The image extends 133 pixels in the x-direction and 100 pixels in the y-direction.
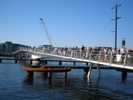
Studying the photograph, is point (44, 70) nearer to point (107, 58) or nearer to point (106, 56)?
point (106, 56)

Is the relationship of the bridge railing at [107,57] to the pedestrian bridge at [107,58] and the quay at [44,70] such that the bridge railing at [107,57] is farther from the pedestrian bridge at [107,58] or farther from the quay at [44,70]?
the quay at [44,70]

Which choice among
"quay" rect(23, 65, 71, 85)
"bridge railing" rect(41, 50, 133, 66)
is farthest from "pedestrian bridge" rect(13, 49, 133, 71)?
"quay" rect(23, 65, 71, 85)

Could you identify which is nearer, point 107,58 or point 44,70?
point 107,58

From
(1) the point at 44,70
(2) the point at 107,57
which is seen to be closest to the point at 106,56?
(2) the point at 107,57

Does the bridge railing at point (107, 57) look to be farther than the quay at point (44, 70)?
No

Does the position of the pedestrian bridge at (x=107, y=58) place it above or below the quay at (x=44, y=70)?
above

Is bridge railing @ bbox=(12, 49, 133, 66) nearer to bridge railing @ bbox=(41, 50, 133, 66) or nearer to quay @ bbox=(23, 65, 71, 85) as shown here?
bridge railing @ bbox=(41, 50, 133, 66)

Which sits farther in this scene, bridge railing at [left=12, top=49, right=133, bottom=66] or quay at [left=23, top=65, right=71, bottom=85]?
quay at [left=23, top=65, right=71, bottom=85]

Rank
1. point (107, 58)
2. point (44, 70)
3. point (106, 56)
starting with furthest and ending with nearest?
point (44, 70) < point (106, 56) < point (107, 58)

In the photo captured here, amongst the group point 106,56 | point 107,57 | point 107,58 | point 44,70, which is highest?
point 106,56

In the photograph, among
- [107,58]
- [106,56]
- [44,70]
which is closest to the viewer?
[107,58]

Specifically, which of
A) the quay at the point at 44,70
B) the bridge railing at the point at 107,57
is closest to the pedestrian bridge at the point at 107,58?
the bridge railing at the point at 107,57

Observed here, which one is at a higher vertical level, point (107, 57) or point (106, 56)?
point (106, 56)

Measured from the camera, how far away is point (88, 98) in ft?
80.1
